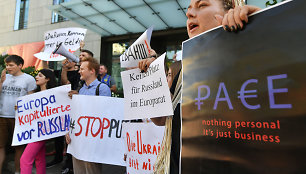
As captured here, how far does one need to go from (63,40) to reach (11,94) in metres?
1.63

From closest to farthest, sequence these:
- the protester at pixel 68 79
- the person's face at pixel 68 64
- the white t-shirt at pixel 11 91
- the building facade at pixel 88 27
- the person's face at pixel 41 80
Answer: the person's face at pixel 41 80, the white t-shirt at pixel 11 91, the protester at pixel 68 79, the person's face at pixel 68 64, the building facade at pixel 88 27

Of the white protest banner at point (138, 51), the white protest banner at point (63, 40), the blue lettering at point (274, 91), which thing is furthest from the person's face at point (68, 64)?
the blue lettering at point (274, 91)

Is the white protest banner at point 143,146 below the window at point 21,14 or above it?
below

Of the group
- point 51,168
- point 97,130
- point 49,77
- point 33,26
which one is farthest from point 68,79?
point 33,26

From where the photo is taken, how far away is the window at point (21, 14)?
42.0 ft

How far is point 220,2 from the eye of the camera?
4.02 feet

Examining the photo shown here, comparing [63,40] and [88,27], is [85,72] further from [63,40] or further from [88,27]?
[88,27]

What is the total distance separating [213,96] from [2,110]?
364 cm

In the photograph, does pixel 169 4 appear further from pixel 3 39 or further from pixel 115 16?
pixel 3 39

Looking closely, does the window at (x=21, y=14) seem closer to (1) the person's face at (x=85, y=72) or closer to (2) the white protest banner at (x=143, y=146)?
(1) the person's face at (x=85, y=72)

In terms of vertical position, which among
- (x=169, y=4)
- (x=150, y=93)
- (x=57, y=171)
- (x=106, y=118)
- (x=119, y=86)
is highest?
(x=169, y=4)

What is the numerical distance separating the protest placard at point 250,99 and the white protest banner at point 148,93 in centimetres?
32

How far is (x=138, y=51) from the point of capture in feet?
5.59

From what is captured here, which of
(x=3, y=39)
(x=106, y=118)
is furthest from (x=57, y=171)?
(x=3, y=39)
